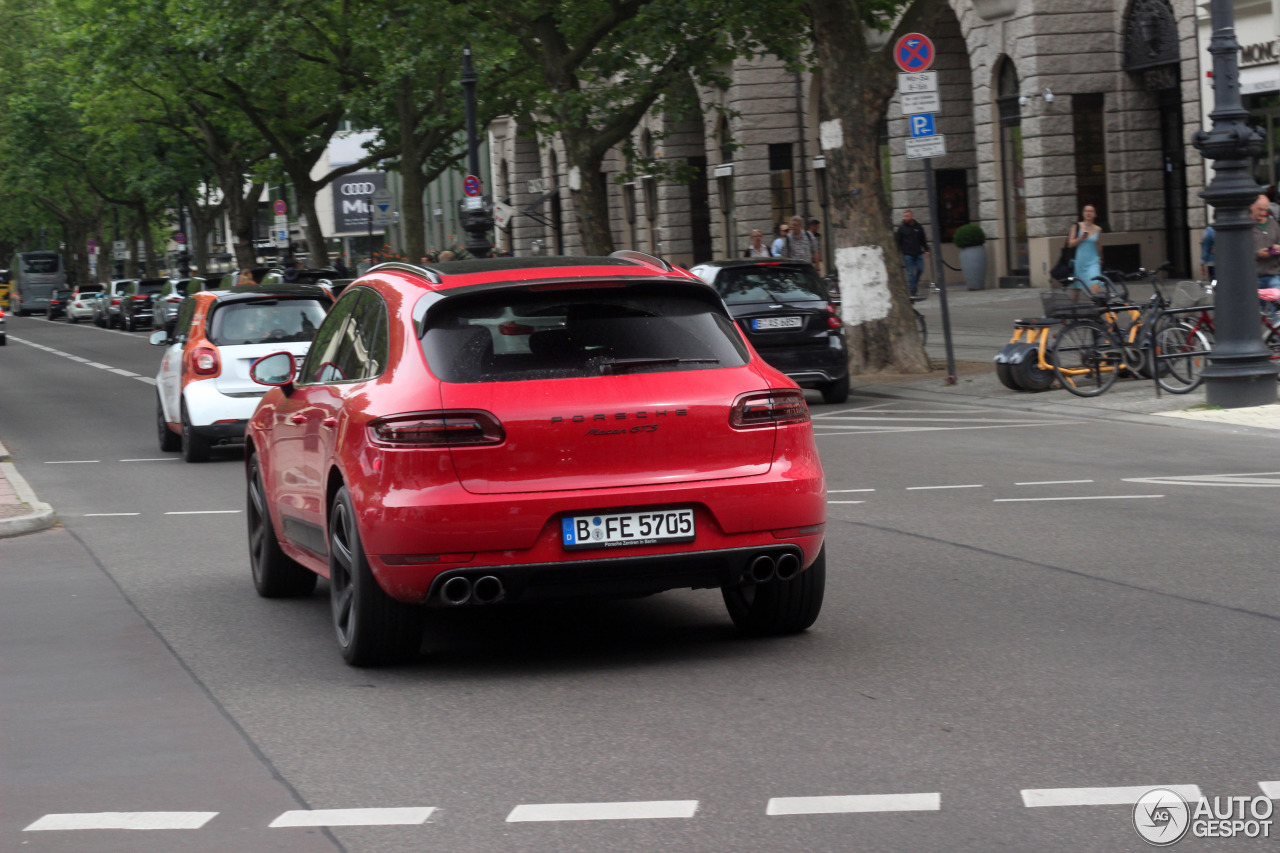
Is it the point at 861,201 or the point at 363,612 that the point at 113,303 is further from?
the point at 363,612

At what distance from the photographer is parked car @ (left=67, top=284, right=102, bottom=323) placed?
243ft

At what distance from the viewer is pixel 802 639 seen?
7398mm

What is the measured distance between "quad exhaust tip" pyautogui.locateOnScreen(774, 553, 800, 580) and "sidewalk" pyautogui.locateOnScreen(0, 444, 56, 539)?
6.62 metres

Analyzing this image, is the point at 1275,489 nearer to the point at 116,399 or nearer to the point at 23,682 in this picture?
the point at 23,682

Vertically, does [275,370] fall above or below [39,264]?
below

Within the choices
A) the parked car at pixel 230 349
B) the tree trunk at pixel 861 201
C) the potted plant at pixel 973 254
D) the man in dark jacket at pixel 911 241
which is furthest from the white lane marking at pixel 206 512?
the potted plant at pixel 973 254

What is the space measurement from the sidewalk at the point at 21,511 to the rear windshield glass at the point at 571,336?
5970mm

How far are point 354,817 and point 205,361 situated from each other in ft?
39.7

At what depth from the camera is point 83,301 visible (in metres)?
74.6

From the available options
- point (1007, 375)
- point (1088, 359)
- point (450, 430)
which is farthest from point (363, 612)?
point (1007, 375)

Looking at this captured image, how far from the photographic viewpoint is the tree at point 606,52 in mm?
29031

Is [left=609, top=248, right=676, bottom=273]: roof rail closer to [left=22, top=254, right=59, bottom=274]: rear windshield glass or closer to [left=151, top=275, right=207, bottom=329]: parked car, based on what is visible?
[left=151, top=275, right=207, bottom=329]: parked car

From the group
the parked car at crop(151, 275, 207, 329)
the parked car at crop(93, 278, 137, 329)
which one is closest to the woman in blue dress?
the parked car at crop(151, 275, 207, 329)

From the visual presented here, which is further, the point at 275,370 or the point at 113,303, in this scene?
the point at 113,303
